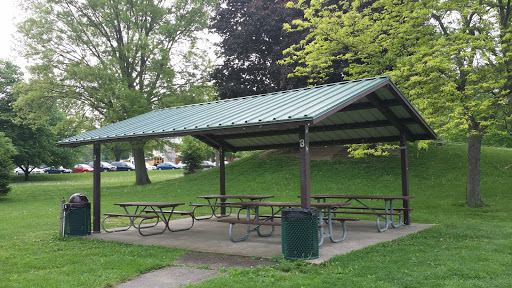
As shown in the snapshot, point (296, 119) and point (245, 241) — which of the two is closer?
point (296, 119)

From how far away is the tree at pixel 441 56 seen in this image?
13.0 m

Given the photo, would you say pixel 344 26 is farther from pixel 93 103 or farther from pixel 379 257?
pixel 93 103

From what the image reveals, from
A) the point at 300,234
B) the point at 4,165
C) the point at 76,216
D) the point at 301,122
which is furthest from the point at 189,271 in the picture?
the point at 4,165

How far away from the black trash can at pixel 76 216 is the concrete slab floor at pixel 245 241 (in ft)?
1.08

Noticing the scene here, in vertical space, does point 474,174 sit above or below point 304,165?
below

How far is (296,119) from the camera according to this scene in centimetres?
705

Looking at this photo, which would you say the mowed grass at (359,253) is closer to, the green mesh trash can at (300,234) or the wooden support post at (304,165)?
the green mesh trash can at (300,234)

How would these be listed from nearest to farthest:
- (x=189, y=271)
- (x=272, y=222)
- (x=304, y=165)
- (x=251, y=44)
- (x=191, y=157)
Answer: (x=189, y=271)
(x=304, y=165)
(x=272, y=222)
(x=251, y=44)
(x=191, y=157)

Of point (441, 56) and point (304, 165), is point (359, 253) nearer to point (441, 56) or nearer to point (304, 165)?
point (304, 165)

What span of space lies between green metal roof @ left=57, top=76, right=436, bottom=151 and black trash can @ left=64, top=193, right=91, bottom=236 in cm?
136

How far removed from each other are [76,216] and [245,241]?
3921 mm

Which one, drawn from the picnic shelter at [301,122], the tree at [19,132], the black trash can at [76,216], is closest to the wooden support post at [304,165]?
the picnic shelter at [301,122]

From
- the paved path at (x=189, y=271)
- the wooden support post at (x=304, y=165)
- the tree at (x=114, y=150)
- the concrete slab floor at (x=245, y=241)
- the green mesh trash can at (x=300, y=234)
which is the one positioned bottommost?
the paved path at (x=189, y=271)

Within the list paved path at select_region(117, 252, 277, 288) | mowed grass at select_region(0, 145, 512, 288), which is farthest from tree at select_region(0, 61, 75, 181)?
paved path at select_region(117, 252, 277, 288)
